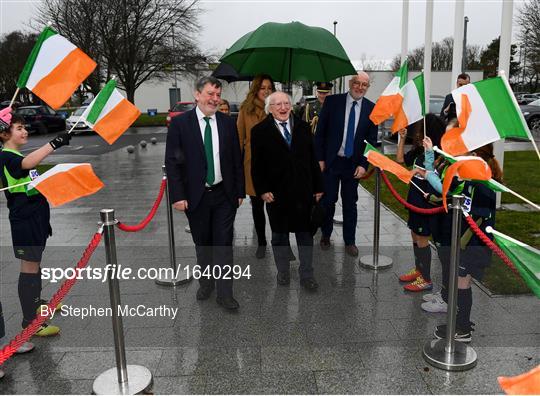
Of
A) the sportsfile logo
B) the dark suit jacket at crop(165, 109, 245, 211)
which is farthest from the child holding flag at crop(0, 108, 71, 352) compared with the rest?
the sportsfile logo

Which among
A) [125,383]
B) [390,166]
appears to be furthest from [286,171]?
[125,383]

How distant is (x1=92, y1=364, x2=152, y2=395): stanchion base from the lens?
10.4 ft

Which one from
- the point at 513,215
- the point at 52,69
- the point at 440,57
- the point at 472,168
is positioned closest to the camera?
the point at 472,168

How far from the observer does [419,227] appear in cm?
452

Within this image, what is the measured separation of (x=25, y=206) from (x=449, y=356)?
130 inches

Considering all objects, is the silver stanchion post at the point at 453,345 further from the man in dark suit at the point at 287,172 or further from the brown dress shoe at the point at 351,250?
the brown dress shoe at the point at 351,250

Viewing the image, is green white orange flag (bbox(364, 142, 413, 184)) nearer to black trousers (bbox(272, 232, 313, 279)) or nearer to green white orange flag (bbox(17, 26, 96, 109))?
black trousers (bbox(272, 232, 313, 279))

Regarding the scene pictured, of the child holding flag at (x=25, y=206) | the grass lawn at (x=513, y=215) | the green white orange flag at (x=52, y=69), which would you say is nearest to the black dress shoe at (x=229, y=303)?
the child holding flag at (x=25, y=206)

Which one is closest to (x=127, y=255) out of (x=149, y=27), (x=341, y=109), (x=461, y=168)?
(x=341, y=109)

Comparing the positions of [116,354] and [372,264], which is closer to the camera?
[116,354]

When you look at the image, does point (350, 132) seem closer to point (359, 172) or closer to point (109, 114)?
point (359, 172)

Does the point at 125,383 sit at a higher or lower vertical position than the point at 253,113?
lower

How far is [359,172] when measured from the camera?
5582 millimetres

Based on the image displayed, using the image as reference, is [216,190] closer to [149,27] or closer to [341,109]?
[341,109]
